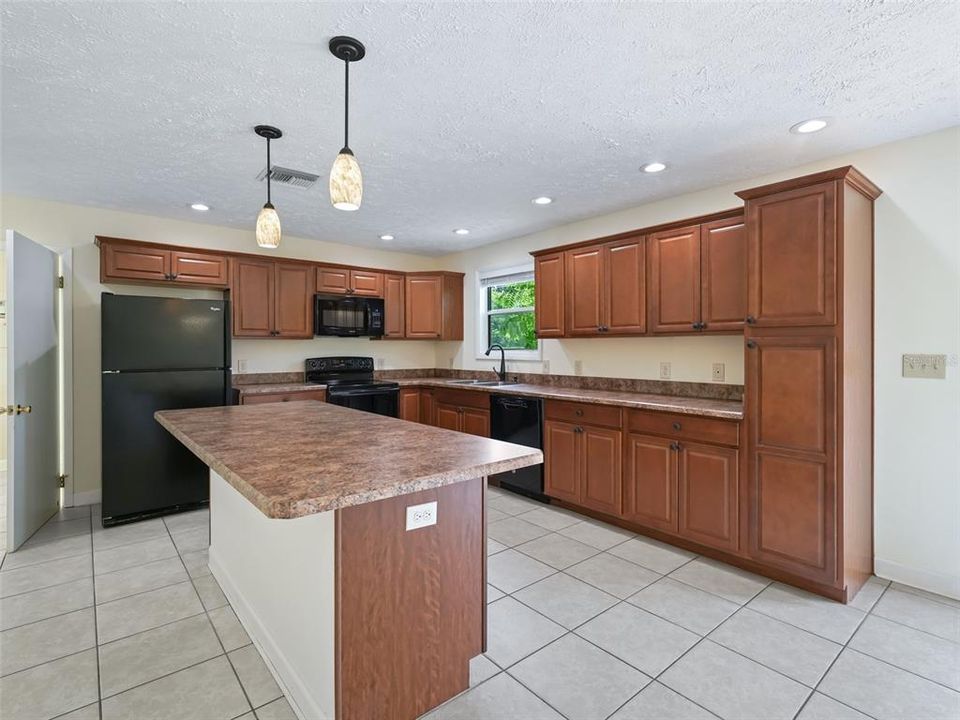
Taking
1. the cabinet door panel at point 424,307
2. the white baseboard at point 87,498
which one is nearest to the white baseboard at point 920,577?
the cabinet door panel at point 424,307

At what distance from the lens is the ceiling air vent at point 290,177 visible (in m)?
3.01

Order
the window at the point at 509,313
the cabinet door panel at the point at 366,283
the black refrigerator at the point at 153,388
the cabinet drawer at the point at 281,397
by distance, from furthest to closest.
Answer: the cabinet door panel at the point at 366,283, the window at the point at 509,313, the cabinet drawer at the point at 281,397, the black refrigerator at the point at 153,388

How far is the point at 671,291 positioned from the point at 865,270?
3.41ft

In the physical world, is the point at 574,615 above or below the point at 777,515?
below

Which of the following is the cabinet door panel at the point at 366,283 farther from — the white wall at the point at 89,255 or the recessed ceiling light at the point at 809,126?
the recessed ceiling light at the point at 809,126

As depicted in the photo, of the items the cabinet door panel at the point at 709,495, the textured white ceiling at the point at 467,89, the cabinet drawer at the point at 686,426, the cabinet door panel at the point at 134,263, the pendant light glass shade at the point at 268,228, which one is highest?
the textured white ceiling at the point at 467,89

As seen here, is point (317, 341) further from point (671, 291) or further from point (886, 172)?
point (886, 172)

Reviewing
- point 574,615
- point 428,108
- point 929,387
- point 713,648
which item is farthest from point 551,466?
point 428,108

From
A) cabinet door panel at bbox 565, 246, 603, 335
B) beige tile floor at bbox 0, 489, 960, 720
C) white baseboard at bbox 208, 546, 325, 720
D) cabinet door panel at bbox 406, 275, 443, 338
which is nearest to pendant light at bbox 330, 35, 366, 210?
white baseboard at bbox 208, 546, 325, 720

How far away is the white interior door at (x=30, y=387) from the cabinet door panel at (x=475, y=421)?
310 cm

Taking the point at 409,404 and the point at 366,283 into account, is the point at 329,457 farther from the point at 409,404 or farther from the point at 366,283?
the point at 366,283

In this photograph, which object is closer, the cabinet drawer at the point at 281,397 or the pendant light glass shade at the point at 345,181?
the pendant light glass shade at the point at 345,181

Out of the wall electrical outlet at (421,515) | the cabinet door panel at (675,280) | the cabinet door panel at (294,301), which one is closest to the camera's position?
the wall electrical outlet at (421,515)

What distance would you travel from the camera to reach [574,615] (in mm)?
2281
